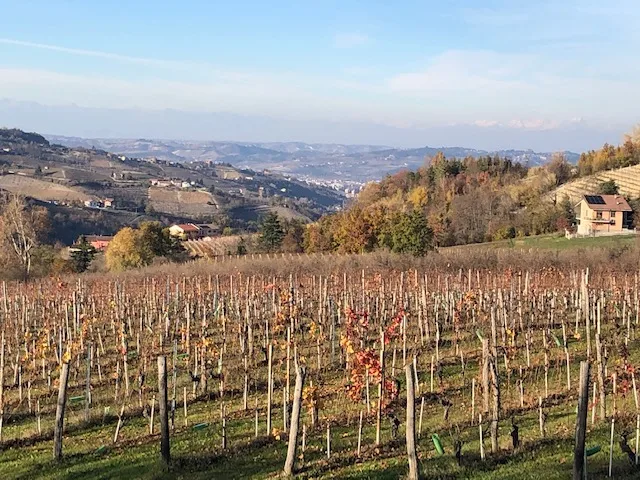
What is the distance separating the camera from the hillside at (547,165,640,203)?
3095 inches

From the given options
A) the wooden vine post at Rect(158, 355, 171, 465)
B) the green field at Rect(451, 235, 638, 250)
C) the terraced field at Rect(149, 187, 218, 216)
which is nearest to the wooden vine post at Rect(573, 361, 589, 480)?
the wooden vine post at Rect(158, 355, 171, 465)

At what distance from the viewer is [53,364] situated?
2050cm

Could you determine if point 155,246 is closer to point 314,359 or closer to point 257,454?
point 314,359

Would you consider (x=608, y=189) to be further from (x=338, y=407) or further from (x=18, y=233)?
(x=338, y=407)

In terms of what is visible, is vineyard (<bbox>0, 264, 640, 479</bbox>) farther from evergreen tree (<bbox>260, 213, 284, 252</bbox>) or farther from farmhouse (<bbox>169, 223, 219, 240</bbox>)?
farmhouse (<bbox>169, 223, 219, 240</bbox>)

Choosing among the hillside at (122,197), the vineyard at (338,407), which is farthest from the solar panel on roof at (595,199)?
the hillside at (122,197)

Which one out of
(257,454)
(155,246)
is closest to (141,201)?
(155,246)

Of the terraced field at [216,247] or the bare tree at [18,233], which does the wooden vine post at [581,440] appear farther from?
the terraced field at [216,247]

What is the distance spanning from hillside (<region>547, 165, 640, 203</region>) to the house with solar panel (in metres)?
5.66

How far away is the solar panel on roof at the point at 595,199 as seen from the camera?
222 ft

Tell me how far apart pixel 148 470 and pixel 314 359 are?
8658mm

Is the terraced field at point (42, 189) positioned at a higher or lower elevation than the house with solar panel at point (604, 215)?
lower

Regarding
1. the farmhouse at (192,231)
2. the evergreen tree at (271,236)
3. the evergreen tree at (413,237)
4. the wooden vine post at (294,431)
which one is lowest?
the farmhouse at (192,231)

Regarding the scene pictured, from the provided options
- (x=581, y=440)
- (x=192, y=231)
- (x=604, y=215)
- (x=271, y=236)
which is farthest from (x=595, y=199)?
(x=581, y=440)
